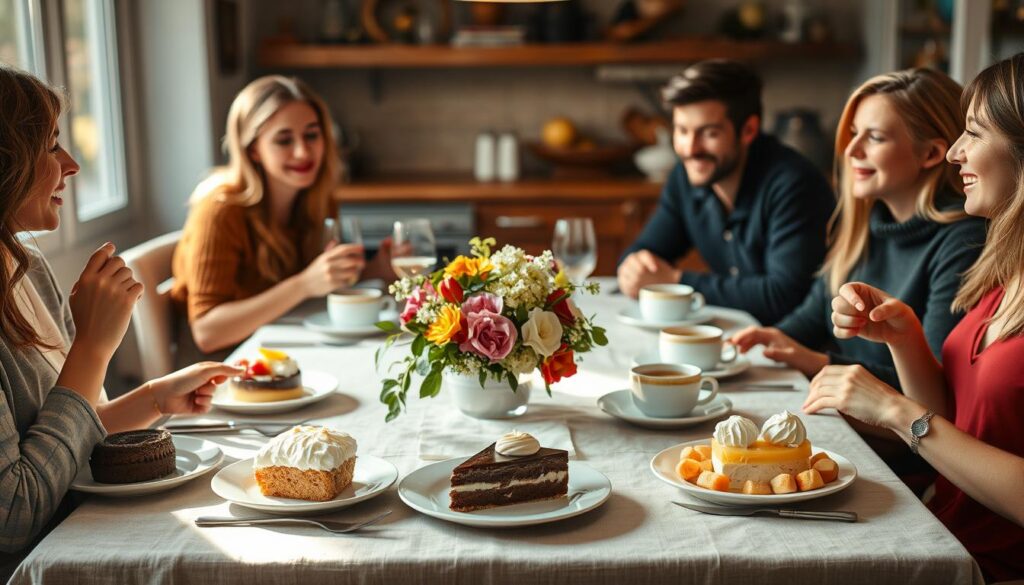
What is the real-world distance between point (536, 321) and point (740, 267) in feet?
5.34

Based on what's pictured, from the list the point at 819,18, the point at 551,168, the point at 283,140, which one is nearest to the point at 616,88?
the point at 551,168

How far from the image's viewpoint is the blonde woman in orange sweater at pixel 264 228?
2.39 meters

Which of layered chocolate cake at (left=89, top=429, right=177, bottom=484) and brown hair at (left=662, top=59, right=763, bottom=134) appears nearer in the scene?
layered chocolate cake at (left=89, top=429, right=177, bottom=484)

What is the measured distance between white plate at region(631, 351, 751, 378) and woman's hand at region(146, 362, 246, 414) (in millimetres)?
676

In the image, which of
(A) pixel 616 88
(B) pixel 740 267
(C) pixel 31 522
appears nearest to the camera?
(C) pixel 31 522

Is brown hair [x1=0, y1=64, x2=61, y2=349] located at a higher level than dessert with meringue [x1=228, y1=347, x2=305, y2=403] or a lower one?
higher

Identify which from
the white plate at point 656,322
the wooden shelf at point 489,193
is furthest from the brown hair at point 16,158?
the wooden shelf at point 489,193

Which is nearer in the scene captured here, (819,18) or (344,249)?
(344,249)

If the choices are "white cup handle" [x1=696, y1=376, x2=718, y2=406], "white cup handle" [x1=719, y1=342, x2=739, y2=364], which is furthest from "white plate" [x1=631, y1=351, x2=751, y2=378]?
"white cup handle" [x1=696, y1=376, x2=718, y2=406]

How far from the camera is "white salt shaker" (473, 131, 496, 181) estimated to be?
184 inches

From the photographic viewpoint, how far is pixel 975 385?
158cm

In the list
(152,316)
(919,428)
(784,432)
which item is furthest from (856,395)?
(152,316)

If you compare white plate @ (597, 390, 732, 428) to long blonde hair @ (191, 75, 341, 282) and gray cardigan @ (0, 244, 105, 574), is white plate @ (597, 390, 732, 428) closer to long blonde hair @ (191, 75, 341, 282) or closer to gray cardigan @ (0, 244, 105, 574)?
gray cardigan @ (0, 244, 105, 574)

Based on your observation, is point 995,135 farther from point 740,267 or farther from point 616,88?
point 616,88
